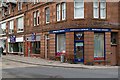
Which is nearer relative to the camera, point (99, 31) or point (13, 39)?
point (99, 31)

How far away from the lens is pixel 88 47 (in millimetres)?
26984

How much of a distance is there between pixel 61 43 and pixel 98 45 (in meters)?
4.50

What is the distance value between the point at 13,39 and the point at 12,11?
5.04 m

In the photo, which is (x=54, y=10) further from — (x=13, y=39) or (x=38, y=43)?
(x=13, y=39)

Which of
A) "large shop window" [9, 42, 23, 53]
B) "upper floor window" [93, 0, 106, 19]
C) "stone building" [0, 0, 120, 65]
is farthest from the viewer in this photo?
"large shop window" [9, 42, 23, 53]

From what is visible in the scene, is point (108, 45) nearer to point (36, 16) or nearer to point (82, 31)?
point (82, 31)

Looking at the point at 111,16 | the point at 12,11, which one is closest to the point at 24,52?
the point at 12,11

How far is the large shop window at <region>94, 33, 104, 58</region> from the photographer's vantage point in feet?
91.3

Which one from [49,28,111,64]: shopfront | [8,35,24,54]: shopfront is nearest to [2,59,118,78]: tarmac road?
[49,28,111,64]: shopfront

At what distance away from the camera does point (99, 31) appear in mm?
27812

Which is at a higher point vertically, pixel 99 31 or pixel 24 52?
pixel 99 31

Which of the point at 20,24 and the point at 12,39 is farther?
the point at 12,39

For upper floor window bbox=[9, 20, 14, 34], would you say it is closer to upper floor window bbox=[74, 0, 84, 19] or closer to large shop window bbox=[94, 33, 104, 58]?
upper floor window bbox=[74, 0, 84, 19]

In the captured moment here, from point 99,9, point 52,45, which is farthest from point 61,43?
point 99,9
